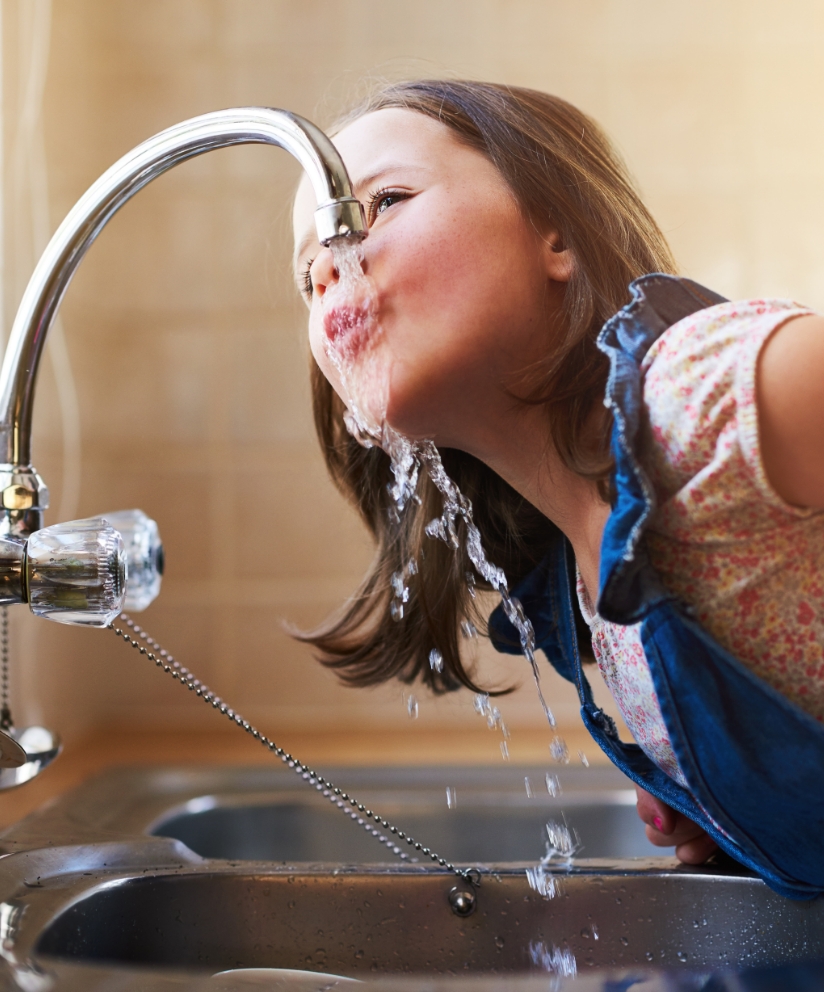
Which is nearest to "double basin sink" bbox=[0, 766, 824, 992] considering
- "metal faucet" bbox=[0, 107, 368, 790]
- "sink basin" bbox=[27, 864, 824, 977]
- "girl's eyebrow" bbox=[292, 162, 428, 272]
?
"sink basin" bbox=[27, 864, 824, 977]

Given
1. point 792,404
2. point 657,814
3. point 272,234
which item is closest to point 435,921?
point 657,814

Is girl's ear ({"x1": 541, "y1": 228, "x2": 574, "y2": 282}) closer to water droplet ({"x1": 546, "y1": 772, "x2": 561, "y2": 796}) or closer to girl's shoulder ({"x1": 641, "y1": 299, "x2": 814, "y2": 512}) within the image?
girl's shoulder ({"x1": 641, "y1": 299, "x2": 814, "y2": 512})

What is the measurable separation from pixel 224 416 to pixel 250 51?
473 mm

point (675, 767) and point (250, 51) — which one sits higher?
point (250, 51)

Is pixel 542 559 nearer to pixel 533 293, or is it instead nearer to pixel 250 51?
pixel 533 293

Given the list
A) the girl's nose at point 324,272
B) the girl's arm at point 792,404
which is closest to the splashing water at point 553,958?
the girl's arm at point 792,404

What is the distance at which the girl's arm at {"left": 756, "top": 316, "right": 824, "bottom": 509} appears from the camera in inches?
18.2

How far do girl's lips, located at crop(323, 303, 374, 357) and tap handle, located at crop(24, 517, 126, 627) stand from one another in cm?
20

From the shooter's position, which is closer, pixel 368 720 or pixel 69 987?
pixel 69 987

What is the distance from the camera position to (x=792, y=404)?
460 millimetres

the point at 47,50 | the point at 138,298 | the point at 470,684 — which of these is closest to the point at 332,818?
the point at 470,684

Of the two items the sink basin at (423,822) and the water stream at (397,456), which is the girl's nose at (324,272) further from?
the sink basin at (423,822)

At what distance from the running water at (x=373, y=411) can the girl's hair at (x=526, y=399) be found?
0.04ft

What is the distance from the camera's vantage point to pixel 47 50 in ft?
3.66
